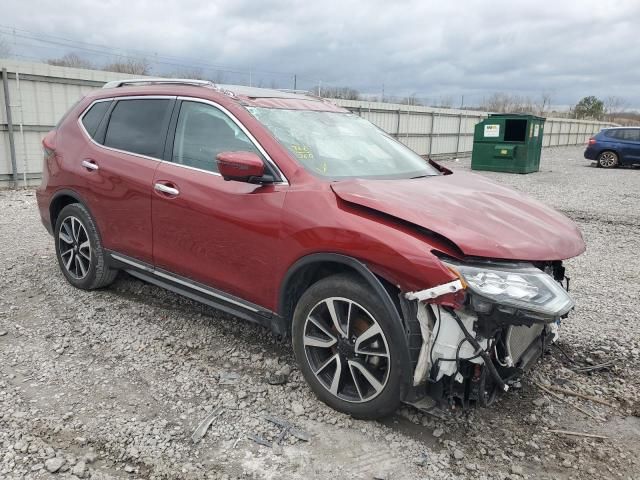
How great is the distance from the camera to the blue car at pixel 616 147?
19.9 m

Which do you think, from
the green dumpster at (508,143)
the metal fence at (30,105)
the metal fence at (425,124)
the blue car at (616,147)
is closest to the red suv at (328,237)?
the metal fence at (30,105)

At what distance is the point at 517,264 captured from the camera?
2.56 meters

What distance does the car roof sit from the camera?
3572mm

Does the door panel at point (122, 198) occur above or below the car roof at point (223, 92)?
below

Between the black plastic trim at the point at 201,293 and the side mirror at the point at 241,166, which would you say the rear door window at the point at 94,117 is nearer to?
the black plastic trim at the point at 201,293

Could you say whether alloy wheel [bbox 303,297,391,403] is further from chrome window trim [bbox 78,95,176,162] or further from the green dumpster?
the green dumpster

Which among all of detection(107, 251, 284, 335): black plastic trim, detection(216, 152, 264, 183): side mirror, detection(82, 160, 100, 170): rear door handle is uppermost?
detection(216, 152, 264, 183): side mirror

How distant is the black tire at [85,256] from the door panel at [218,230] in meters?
0.83

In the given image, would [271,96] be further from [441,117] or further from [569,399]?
[441,117]

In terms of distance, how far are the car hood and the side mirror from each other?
0.45 meters

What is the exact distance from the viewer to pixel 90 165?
13.9 ft

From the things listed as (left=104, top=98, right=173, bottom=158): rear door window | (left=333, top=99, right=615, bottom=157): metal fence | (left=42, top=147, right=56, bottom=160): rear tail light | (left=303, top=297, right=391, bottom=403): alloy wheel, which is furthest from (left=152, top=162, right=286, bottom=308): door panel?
(left=333, top=99, right=615, bottom=157): metal fence

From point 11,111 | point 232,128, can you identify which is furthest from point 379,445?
point 11,111

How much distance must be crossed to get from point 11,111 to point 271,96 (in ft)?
28.4
